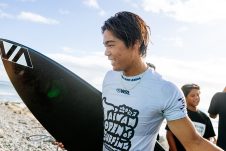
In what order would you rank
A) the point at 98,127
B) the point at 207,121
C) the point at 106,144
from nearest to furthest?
the point at 106,144, the point at 98,127, the point at 207,121

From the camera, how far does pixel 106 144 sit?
103 inches

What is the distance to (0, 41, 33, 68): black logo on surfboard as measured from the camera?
4000mm

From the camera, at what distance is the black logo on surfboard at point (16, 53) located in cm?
400

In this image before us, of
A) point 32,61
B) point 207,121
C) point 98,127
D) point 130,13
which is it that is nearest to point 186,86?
point 207,121

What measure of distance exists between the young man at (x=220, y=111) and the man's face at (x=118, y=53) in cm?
304

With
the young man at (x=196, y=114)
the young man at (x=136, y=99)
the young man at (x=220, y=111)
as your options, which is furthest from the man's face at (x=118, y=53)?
the young man at (x=220, y=111)

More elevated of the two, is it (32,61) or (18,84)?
(32,61)

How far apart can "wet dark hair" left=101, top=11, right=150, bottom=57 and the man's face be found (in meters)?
0.03

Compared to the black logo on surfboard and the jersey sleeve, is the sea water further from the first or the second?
the jersey sleeve

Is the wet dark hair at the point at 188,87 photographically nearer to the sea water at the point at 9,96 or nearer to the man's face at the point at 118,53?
the man's face at the point at 118,53

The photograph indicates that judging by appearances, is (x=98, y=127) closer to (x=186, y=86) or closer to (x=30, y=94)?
(x=30, y=94)

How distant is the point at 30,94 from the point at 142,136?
219cm

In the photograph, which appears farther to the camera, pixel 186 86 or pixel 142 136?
pixel 186 86

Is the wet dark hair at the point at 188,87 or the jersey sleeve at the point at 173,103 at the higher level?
the wet dark hair at the point at 188,87
